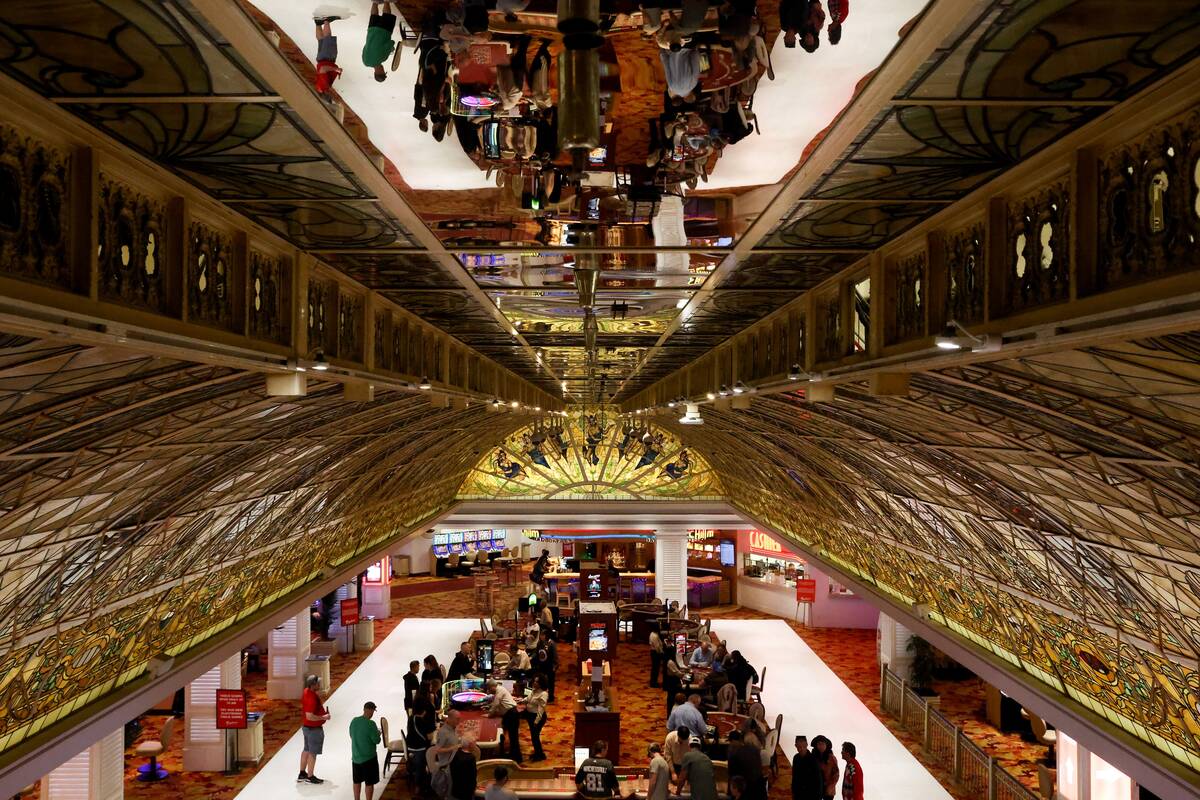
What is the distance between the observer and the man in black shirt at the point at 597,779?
1150 centimetres

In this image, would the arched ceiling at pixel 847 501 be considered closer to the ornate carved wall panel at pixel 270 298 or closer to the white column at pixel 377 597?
the ornate carved wall panel at pixel 270 298

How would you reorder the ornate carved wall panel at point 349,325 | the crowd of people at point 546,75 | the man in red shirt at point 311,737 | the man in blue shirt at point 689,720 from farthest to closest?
the man in red shirt at point 311,737, the man in blue shirt at point 689,720, the ornate carved wall panel at point 349,325, the crowd of people at point 546,75

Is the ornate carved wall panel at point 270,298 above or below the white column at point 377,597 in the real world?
above

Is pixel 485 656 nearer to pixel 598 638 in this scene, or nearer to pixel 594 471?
pixel 598 638

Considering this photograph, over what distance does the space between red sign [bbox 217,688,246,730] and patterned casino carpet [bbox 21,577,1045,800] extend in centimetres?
95

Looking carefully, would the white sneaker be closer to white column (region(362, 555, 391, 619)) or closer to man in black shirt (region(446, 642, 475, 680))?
man in black shirt (region(446, 642, 475, 680))

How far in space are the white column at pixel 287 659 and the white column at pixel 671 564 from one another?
1204 centimetres

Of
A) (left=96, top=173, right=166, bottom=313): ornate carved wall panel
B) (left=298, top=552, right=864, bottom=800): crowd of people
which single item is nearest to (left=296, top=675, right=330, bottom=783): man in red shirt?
(left=298, top=552, right=864, bottom=800): crowd of people

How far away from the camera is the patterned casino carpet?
14320mm

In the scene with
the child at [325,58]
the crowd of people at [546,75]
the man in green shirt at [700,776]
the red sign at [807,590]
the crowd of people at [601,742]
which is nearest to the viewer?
the crowd of people at [546,75]

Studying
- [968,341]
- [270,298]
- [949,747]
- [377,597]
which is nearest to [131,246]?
[270,298]

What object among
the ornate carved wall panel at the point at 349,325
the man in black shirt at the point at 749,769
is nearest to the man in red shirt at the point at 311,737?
the man in black shirt at the point at 749,769

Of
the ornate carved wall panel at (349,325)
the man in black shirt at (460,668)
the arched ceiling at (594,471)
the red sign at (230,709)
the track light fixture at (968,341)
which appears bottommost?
the man in black shirt at (460,668)

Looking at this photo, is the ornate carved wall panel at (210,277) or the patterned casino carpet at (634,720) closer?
the ornate carved wall panel at (210,277)
